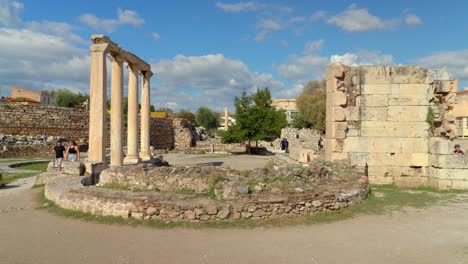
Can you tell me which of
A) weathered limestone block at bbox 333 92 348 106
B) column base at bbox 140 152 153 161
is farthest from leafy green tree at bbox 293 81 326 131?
weathered limestone block at bbox 333 92 348 106

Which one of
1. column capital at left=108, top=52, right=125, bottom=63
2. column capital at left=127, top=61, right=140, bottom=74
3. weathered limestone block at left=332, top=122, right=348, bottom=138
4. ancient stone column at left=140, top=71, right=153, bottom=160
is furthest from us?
ancient stone column at left=140, top=71, right=153, bottom=160

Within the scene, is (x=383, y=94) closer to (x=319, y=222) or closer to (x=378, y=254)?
(x=319, y=222)

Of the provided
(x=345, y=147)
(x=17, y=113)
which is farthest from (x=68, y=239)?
(x=17, y=113)

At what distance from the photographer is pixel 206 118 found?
68.9 m

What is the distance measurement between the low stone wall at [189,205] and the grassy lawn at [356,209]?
0.13 m

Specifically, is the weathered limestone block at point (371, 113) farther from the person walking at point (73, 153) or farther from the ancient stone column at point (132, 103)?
the person walking at point (73, 153)

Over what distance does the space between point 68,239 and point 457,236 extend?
6905 mm

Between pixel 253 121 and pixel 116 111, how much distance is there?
57.9ft

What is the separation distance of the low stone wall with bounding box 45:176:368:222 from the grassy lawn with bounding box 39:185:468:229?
0.13 m

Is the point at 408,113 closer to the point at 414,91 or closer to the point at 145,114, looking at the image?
the point at 414,91

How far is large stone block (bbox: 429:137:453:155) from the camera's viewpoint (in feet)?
36.0

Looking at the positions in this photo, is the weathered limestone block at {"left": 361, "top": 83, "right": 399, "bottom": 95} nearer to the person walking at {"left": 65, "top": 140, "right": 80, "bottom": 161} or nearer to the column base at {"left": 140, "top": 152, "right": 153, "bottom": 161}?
the column base at {"left": 140, "top": 152, "right": 153, "bottom": 161}

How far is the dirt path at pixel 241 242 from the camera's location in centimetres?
514

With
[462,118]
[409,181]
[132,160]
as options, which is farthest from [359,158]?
[462,118]
